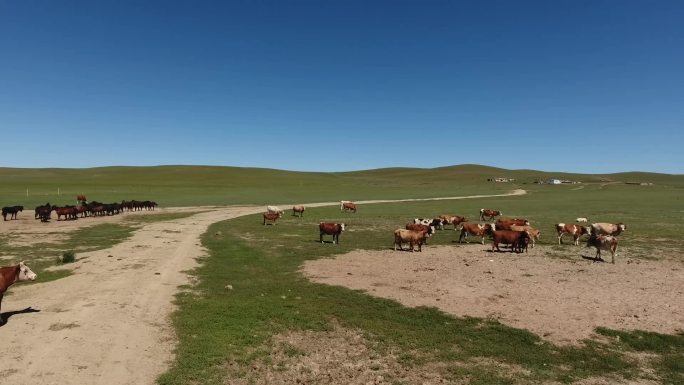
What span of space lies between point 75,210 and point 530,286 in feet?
139

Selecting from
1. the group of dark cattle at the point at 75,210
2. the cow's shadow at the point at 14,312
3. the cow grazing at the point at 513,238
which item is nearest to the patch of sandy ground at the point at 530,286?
the cow grazing at the point at 513,238

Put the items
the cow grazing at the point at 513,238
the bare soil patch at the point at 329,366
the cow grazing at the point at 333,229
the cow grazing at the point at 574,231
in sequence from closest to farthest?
the bare soil patch at the point at 329,366 < the cow grazing at the point at 513,238 < the cow grazing at the point at 574,231 < the cow grazing at the point at 333,229

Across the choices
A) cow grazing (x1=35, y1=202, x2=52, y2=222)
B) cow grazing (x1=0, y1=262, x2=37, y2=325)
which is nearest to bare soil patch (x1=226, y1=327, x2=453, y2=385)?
cow grazing (x1=0, y1=262, x2=37, y2=325)

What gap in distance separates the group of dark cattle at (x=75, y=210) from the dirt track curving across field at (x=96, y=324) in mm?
23790

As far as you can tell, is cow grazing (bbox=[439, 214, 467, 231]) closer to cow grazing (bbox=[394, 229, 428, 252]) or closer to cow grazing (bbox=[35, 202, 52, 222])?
cow grazing (bbox=[394, 229, 428, 252])

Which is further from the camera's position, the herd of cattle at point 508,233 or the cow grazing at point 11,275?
the herd of cattle at point 508,233

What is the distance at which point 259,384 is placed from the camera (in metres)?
9.25

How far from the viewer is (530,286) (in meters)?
17.0

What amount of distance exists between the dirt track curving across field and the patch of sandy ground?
22.7ft

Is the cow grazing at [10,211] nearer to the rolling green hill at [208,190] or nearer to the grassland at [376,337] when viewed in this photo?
the rolling green hill at [208,190]

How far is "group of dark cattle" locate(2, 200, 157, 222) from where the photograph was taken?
41125 millimetres

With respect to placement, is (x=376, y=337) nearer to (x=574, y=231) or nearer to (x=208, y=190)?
(x=574, y=231)

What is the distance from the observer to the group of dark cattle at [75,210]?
41125 millimetres

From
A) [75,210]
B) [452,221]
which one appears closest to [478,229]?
[452,221]
